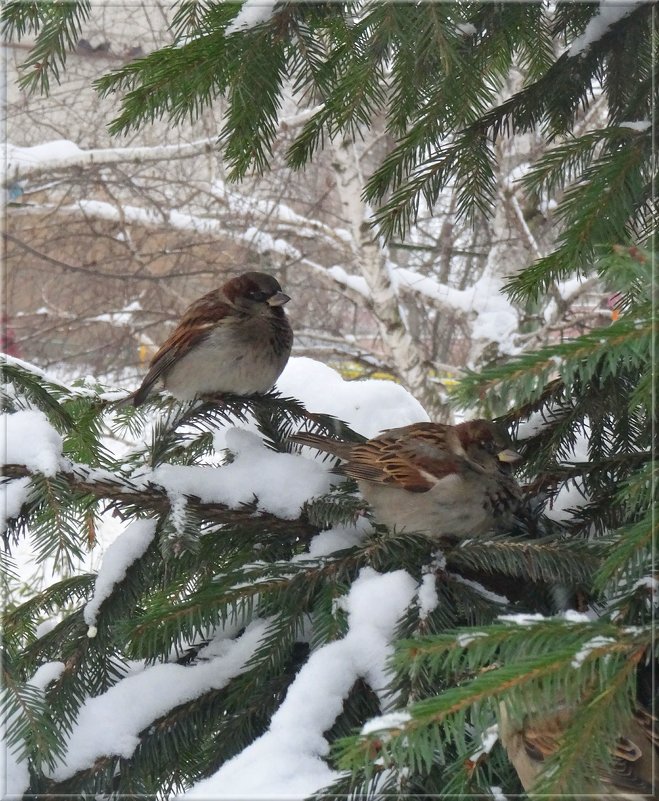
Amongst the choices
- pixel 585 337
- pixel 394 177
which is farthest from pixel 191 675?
pixel 394 177

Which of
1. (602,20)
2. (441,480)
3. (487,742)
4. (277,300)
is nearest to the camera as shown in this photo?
(487,742)

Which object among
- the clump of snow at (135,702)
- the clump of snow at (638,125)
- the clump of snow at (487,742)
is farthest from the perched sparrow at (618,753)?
the clump of snow at (638,125)

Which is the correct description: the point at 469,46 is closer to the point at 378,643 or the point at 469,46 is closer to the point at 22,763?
the point at 378,643

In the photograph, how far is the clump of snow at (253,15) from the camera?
96cm

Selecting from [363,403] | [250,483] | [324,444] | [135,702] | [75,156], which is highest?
[75,156]

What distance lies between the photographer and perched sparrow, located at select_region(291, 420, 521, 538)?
1164mm

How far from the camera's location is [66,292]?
712 cm

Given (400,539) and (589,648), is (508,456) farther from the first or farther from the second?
(589,648)

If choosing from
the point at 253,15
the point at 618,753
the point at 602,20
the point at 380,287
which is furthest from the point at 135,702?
the point at 380,287

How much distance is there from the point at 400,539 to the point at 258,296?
97 centimetres

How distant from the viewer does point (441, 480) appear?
4.05 feet

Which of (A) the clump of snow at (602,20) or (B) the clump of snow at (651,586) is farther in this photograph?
(A) the clump of snow at (602,20)

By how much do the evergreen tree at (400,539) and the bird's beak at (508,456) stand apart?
4 centimetres

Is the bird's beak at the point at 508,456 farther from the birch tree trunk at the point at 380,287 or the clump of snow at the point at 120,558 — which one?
the birch tree trunk at the point at 380,287
